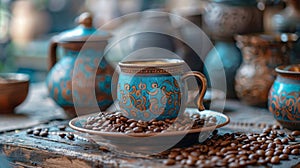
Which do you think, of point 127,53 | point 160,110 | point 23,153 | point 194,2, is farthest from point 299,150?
point 194,2

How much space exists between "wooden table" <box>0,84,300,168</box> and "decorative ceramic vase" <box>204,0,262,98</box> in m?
0.14

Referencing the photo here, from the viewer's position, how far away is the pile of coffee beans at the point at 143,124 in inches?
35.9

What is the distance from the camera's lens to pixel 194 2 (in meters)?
2.41

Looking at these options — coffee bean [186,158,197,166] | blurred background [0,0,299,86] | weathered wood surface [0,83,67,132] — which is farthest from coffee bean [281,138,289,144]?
blurred background [0,0,299,86]

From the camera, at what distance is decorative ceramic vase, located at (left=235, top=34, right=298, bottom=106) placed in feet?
4.59

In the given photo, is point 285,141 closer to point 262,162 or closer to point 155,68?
point 262,162

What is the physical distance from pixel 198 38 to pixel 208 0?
14 cm

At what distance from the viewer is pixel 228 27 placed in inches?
61.2

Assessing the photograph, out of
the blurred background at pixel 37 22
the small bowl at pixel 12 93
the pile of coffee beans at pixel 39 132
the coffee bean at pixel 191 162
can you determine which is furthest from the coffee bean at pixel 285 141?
the blurred background at pixel 37 22

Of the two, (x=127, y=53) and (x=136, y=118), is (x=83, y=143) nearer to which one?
(x=136, y=118)

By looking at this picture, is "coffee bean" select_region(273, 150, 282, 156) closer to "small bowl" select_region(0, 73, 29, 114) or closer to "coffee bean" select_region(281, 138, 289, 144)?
"coffee bean" select_region(281, 138, 289, 144)

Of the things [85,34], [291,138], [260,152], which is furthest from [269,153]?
[85,34]

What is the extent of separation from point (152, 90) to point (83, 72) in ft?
1.31

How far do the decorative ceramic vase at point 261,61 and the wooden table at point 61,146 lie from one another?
0.05 metres
